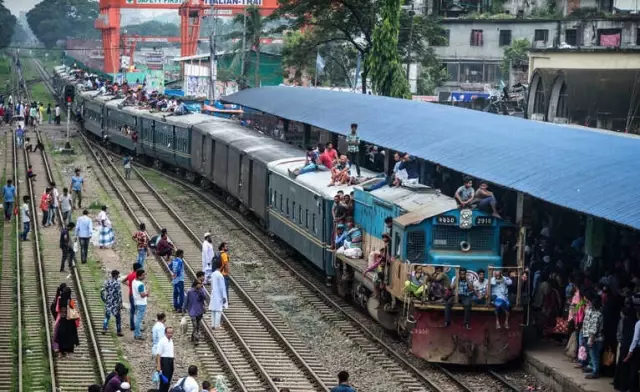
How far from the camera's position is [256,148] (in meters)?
33.9

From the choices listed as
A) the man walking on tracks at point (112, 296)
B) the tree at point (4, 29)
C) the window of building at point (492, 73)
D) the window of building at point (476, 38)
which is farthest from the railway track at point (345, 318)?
the tree at point (4, 29)

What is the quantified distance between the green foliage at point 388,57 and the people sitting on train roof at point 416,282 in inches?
1203

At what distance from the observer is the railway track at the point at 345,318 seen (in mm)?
18484

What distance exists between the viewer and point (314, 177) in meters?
26.3

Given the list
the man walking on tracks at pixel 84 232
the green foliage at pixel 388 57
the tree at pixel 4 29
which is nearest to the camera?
the man walking on tracks at pixel 84 232

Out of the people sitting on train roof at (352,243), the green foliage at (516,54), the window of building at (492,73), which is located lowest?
the people sitting on train roof at (352,243)

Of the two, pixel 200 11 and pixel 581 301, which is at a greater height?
pixel 200 11

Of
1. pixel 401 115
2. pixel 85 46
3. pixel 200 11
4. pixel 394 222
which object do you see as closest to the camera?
pixel 394 222

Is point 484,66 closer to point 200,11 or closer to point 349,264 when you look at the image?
point 200,11

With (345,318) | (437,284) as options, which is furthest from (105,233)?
(437,284)

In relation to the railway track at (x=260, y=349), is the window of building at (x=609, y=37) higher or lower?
higher

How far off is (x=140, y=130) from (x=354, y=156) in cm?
2478

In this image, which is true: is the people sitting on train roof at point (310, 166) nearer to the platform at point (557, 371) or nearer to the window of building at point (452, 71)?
the platform at point (557, 371)

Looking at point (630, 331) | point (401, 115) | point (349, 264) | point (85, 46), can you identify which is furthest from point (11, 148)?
point (85, 46)
